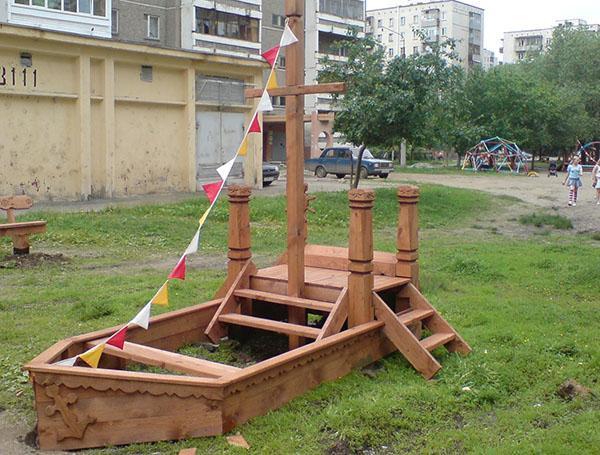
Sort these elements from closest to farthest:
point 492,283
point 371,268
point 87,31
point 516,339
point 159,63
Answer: point 371,268 < point 516,339 < point 492,283 < point 159,63 < point 87,31

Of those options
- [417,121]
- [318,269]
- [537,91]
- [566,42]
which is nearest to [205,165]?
[417,121]

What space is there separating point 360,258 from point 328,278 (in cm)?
82

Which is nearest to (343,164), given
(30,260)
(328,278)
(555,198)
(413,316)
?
(555,198)

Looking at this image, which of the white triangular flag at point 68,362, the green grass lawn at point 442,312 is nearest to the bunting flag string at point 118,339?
the white triangular flag at point 68,362

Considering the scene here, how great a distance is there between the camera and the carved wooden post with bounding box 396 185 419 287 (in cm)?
659

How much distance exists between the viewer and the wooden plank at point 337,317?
5902 millimetres

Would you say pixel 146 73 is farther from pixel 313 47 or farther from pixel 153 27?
pixel 313 47

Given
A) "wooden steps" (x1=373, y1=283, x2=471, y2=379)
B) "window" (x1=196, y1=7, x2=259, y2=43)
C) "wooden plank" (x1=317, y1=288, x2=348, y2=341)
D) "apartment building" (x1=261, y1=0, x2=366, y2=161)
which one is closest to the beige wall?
"wooden steps" (x1=373, y1=283, x2=471, y2=379)

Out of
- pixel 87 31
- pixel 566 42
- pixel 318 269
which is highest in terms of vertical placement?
pixel 566 42

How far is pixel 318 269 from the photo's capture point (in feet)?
23.9

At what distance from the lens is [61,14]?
28484 millimetres

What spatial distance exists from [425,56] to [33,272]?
42.0 ft

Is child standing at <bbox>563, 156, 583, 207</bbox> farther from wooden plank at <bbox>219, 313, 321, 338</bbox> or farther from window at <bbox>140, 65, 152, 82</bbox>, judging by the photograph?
wooden plank at <bbox>219, 313, 321, 338</bbox>

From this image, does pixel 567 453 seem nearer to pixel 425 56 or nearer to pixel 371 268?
pixel 371 268
